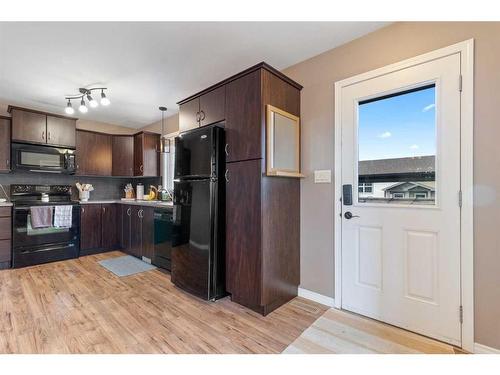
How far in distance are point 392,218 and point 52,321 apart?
113 inches

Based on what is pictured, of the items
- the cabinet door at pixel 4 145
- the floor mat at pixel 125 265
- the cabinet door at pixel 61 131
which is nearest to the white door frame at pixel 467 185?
the floor mat at pixel 125 265

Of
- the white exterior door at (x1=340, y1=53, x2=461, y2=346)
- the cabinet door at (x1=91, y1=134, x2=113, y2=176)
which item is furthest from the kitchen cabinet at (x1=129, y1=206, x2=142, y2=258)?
the white exterior door at (x1=340, y1=53, x2=461, y2=346)

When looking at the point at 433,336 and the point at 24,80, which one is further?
the point at 24,80

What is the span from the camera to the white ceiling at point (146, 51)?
1.96m

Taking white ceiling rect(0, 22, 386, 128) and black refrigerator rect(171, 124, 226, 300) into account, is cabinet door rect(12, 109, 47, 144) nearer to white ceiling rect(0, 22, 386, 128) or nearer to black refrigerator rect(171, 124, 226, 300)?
white ceiling rect(0, 22, 386, 128)

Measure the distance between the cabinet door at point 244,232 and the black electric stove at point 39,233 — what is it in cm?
296

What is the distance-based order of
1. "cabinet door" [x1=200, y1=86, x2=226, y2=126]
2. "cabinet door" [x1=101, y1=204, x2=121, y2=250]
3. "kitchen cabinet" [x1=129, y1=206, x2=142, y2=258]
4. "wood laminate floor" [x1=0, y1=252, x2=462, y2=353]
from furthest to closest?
1. "cabinet door" [x1=101, y1=204, x2=121, y2=250]
2. "kitchen cabinet" [x1=129, y1=206, x2=142, y2=258]
3. "cabinet door" [x1=200, y1=86, x2=226, y2=126]
4. "wood laminate floor" [x1=0, y1=252, x2=462, y2=353]

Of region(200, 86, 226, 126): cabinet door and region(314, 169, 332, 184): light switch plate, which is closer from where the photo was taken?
region(314, 169, 332, 184): light switch plate

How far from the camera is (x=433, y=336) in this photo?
1.69m

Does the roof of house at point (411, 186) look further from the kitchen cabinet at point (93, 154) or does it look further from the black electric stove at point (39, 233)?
the kitchen cabinet at point (93, 154)

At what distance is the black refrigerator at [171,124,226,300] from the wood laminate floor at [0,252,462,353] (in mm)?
209

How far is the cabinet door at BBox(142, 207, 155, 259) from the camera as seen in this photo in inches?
136
